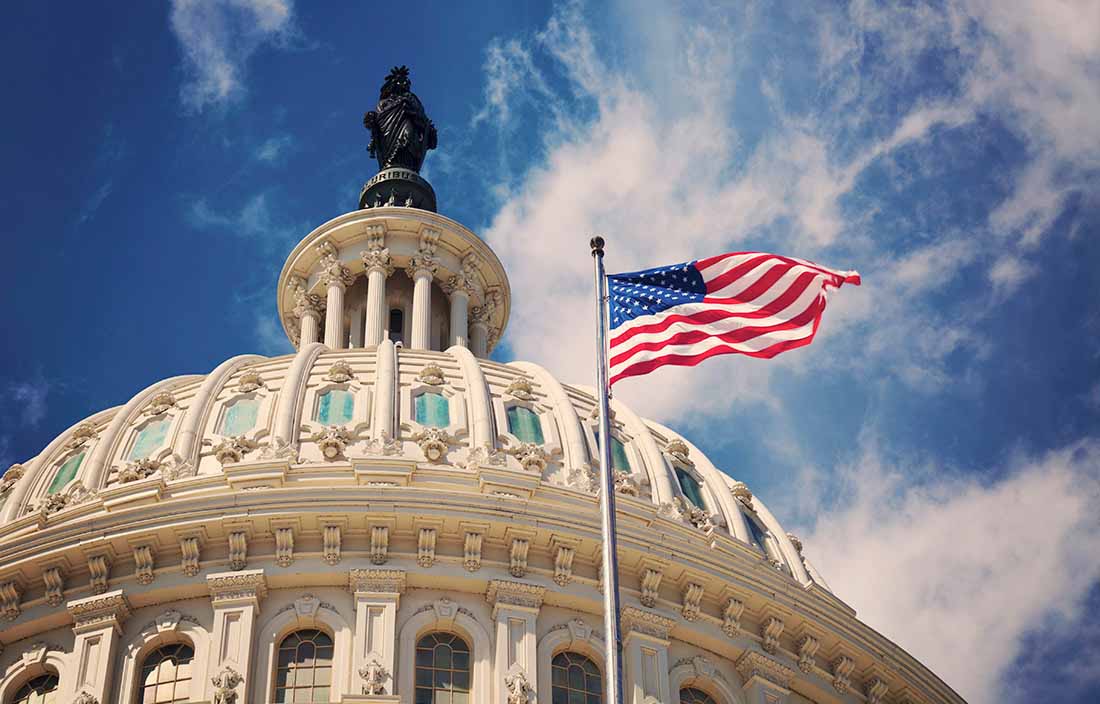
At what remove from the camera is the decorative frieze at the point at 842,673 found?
52.2 meters

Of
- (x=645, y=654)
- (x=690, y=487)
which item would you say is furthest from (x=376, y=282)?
(x=645, y=654)

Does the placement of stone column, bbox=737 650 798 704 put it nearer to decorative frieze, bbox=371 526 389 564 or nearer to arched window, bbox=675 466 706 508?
arched window, bbox=675 466 706 508

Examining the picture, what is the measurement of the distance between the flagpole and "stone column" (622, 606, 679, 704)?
12177 millimetres

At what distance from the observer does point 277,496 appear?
49438 millimetres

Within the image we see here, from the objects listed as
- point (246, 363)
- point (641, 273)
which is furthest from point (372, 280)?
point (641, 273)

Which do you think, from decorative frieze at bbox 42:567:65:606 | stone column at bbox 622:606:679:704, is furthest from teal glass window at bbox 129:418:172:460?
stone column at bbox 622:606:679:704

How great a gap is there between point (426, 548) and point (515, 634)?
3042 mm

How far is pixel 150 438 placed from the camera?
5612 cm

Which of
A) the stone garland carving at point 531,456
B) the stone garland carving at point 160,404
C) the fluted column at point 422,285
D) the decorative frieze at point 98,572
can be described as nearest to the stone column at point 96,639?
the decorative frieze at point 98,572

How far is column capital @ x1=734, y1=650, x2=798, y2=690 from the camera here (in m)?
50.3

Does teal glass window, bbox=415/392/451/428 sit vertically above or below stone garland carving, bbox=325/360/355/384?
below

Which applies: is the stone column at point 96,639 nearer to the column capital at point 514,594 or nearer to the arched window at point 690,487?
the column capital at point 514,594

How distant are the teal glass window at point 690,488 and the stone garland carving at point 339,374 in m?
9.69

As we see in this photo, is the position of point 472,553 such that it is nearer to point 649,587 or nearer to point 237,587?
point 649,587
